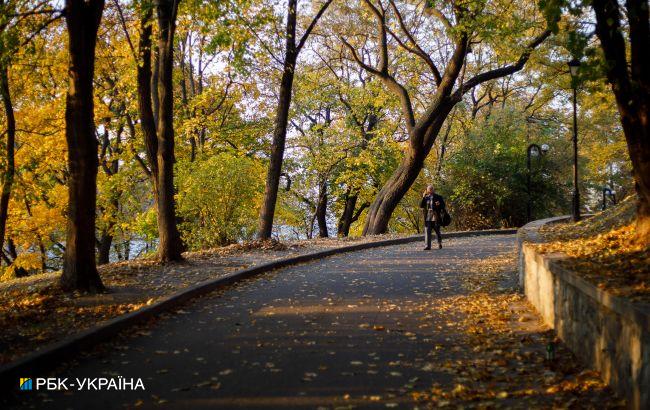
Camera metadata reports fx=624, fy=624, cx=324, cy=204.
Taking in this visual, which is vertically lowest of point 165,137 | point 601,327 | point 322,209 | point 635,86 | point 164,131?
point 601,327

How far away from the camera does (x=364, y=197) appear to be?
41.2 metres

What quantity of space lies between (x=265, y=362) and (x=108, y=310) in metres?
3.44

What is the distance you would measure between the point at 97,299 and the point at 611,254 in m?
7.33

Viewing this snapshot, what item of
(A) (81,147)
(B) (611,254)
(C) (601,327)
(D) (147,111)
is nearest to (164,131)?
(D) (147,111)

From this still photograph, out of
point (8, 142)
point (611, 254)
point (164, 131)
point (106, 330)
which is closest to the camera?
point (106, 330)

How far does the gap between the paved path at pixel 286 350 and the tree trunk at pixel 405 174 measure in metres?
12.2

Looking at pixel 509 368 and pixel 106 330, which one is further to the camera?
pixel 106 330

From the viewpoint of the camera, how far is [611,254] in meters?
7.78

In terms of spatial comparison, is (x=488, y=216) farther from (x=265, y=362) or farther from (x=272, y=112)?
(x=265, y=362)

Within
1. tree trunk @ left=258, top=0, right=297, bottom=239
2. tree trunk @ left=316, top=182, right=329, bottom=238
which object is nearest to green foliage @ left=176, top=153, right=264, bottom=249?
tree trunk @ left=258, top=0, right=297, bottom=239

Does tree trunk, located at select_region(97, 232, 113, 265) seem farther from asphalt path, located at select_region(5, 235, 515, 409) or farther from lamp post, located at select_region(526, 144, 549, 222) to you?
asphalt path, located at select_region(5, 235, 515, 409)

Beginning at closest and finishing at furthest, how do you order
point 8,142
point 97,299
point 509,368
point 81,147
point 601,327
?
point 601,327 → point 509,368 → point 97,299 → point 81,147 → point 8,142

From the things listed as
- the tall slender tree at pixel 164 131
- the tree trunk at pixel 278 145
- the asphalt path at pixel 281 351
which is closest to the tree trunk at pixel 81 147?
the asphalt path at pixel 281 351

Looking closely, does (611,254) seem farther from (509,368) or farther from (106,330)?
(106,330)
